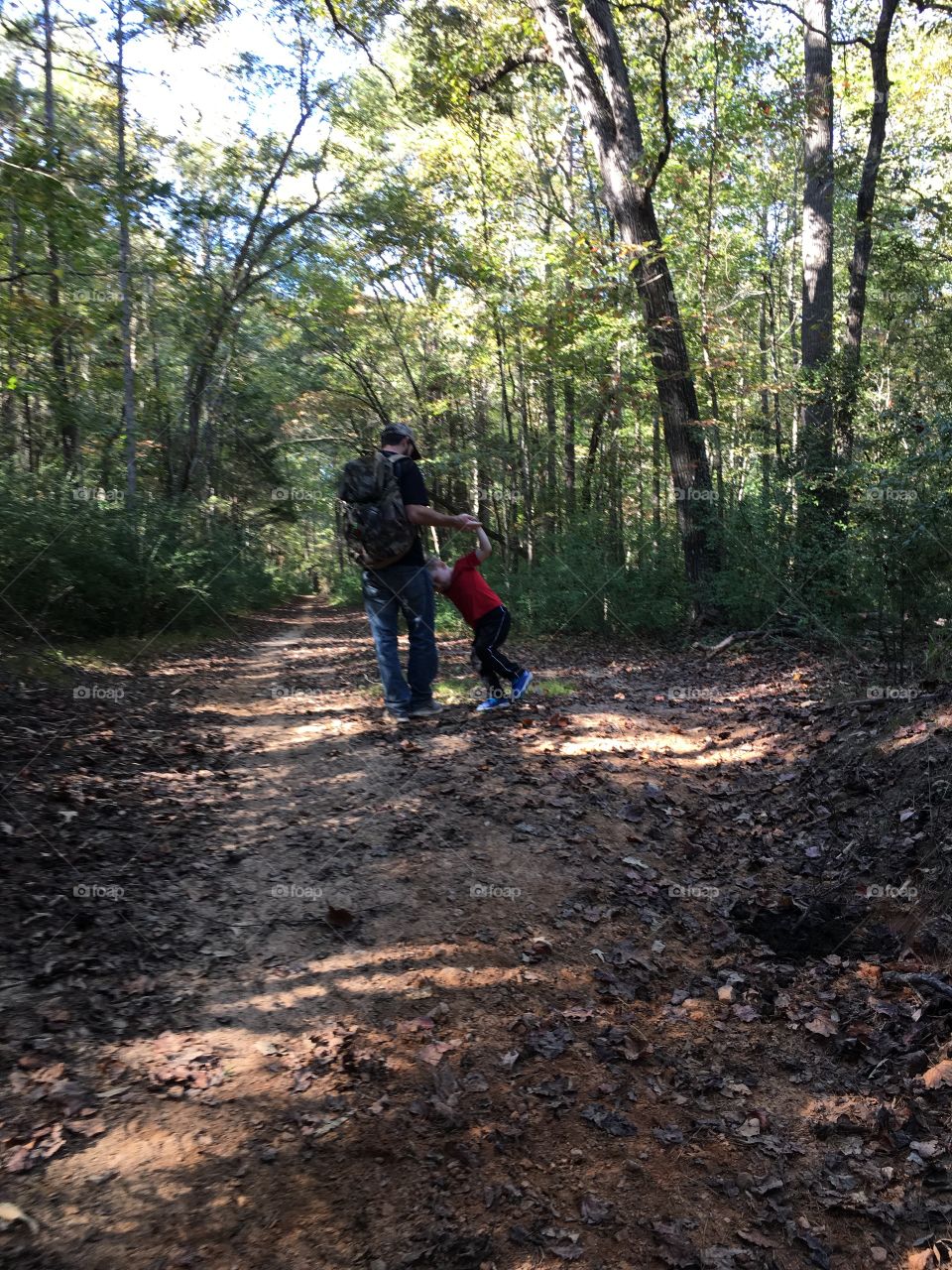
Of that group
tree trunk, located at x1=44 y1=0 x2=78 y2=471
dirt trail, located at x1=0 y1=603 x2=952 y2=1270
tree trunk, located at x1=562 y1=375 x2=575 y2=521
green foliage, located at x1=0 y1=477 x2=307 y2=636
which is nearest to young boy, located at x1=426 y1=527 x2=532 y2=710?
dirt trail, located at x1=0 y1=603 x2=952 y2=1270

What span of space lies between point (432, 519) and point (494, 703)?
194cm

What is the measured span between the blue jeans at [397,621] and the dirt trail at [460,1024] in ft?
3.45

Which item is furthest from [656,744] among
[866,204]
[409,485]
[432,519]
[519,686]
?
[866,204]

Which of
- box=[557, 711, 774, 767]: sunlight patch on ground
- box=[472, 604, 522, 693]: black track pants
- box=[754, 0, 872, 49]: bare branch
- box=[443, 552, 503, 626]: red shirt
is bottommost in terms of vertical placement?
box=[557, 711, 774, 767]: sunlight patch on ground

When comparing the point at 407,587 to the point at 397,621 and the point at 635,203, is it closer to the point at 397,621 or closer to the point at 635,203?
the point at 397,621

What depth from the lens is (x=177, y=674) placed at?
10.6m

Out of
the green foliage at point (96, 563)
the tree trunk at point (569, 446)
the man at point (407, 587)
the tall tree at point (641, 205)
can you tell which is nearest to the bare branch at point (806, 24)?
the tall tree at point (641, 205)

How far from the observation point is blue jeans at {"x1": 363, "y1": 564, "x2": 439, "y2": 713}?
22.5 ft

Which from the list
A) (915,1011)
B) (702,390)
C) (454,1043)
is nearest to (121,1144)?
(454,1043)

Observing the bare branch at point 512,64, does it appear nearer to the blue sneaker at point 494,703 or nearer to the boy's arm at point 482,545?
the boy's arm at point 482,545

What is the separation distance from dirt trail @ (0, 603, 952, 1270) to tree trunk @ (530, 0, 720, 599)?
6.38m

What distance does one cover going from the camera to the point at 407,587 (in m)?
6.86

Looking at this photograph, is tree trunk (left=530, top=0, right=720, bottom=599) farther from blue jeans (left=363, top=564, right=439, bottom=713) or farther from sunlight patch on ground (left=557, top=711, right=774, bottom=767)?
blue jeans (left=363, top=564, right=439, bottom=713)

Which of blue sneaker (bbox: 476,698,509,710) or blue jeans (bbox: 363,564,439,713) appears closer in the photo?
blue jeans (bbox: 363,564,439,713)
